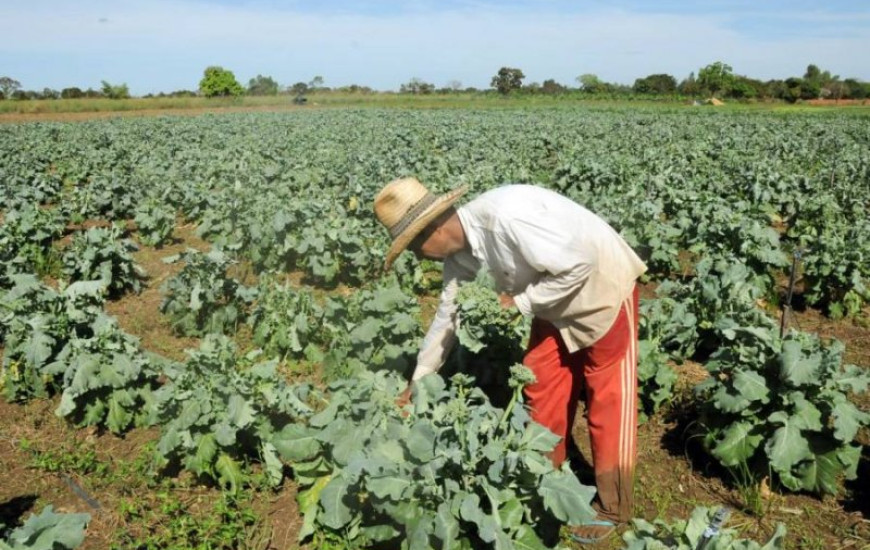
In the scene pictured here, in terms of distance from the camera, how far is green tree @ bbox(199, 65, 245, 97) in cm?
8644

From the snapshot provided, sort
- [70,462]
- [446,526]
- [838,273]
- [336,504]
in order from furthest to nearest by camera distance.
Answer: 1. [838,273]
2. [70,462]
3. [336,504]
4. [446,526]

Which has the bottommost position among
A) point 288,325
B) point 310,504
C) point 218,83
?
point 310,504

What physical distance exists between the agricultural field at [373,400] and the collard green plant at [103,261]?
0.11ft

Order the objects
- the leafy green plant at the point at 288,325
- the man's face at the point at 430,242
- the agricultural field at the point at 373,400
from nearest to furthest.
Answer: the agricultural field at the point at 373,400, the man's face at the point at 430,242, the leafy green plant at the point at 288,325

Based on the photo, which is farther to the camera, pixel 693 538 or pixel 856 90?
pixel 856 90

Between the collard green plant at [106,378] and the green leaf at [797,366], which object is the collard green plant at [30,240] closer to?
the collard green plant at [106,378]

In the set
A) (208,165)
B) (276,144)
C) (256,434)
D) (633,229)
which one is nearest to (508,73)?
(276,144)

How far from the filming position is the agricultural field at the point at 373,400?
278cm

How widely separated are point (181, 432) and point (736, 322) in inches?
137

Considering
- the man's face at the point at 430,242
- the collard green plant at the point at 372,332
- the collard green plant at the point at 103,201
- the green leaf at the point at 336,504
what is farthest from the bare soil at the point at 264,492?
the collard green plant at the point at 103,201

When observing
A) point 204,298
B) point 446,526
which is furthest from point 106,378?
point 446,526

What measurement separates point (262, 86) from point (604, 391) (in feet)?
293

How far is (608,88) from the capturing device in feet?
249

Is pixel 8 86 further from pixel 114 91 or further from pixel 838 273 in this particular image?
pixel 838 273
